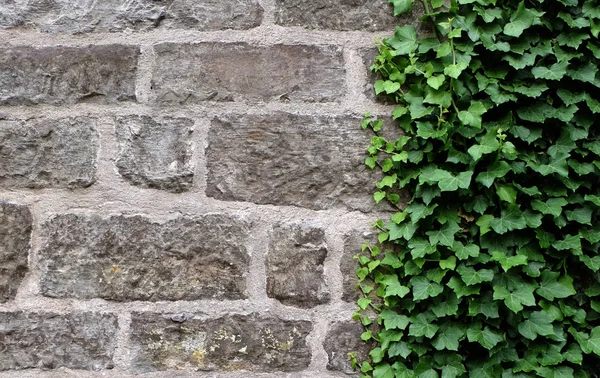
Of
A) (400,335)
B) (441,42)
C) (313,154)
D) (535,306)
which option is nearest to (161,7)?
(313,154)

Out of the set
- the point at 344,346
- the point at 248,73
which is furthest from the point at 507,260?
the point at 248,73

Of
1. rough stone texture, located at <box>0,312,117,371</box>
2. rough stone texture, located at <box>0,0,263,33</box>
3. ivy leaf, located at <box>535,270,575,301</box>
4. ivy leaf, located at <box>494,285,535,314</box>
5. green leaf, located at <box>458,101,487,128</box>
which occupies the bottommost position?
rough stone texture, located at <box>0,312,117,371</box>

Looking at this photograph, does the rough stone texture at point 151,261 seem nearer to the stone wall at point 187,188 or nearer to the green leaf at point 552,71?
the stone wall at point 187,188

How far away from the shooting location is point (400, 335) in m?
1.71

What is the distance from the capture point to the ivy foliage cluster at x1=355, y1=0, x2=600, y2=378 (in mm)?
1669

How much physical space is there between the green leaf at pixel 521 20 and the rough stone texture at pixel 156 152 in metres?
0.93

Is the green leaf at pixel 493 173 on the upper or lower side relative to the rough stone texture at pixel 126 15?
lower

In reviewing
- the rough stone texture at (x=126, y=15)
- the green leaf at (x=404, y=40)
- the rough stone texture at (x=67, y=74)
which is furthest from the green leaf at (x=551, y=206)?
the rough stone texture at (x=67, y=74)

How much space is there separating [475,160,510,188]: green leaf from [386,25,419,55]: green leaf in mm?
401

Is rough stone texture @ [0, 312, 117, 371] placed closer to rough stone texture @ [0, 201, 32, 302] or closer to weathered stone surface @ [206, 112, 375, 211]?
rough stone texture @ [0, 201, 32, 302]

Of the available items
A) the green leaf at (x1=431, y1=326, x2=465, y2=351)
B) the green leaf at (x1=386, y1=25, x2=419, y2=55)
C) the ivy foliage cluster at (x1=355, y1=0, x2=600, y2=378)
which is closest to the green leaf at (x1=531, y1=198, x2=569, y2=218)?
the ivy foliage cluster at (x1=355, y1=0, x2=600, y2=378)

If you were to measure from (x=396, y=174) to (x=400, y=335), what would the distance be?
452 millimetres

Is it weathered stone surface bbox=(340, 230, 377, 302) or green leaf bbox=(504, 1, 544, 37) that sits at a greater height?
green leaf bbox=(504, 1, 544, 37)

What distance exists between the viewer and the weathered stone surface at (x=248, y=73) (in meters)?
1.80
